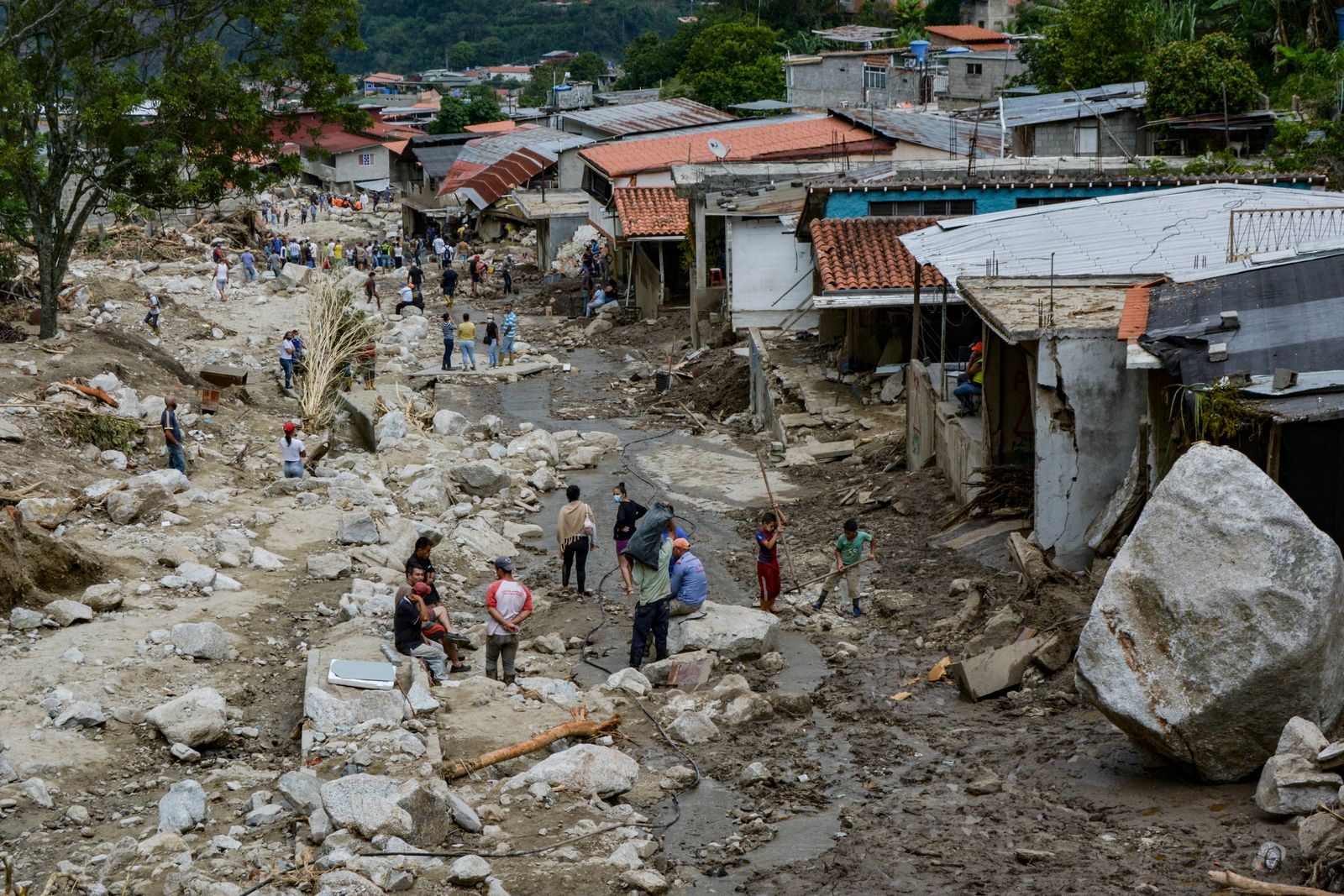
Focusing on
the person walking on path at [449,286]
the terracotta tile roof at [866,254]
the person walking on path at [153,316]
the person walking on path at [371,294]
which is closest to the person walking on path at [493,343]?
the person walking on path at [153,316]

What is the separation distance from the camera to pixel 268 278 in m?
36.2

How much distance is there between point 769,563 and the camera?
12367 millimetres

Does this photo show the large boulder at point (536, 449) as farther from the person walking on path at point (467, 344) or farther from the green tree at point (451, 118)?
the green tree at point (451, 118)

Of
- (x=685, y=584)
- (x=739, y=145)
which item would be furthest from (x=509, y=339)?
(x=685, y=584)

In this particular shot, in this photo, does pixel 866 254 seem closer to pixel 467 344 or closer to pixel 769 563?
pixel 769 563

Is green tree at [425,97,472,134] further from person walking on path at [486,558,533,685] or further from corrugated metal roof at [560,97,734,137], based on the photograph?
person walking on path at [486,558,533,685]

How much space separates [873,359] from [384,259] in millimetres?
27694

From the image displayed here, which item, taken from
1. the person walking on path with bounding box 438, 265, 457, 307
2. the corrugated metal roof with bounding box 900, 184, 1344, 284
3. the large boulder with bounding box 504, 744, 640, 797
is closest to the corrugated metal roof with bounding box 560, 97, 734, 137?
the person walking on path with bounding box 438, 265, 457, 307

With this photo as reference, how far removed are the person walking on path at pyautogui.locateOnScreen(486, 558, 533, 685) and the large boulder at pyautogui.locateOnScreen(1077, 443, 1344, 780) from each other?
4524 mm

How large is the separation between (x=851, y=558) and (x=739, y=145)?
24.3m

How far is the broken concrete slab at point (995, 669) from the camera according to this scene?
32.2ft

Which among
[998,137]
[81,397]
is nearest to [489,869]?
[81,397]

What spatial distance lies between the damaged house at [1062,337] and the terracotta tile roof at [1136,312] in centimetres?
9

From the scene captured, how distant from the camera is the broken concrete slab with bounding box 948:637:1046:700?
981 cm
